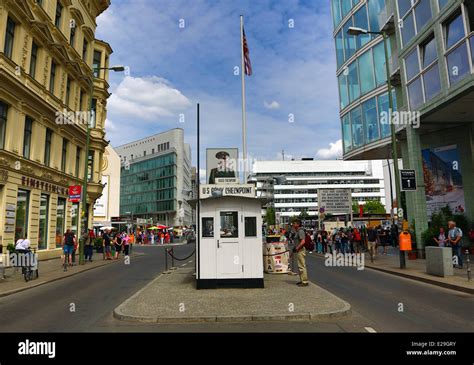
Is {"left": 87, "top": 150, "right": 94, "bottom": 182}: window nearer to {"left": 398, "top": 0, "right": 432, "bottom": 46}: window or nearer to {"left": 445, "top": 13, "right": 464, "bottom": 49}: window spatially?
{"left": 398, "top": 0, "right": 432, "bottom": 46}: window

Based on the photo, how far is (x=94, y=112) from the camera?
32.7 metres

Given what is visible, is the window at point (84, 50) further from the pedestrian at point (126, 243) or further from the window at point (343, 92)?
the window at point (343, 92)

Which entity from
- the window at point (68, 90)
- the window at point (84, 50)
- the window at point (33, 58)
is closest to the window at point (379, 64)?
the window at point (68, 90)

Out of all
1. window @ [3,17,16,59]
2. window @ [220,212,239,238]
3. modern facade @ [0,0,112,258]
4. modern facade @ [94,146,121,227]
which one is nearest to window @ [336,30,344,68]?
modern facade @ [0,0,112,258]

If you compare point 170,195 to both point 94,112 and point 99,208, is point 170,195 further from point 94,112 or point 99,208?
point 94,112

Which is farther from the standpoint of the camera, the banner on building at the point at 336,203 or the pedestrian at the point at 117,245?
the banner on building at the point at 336,203

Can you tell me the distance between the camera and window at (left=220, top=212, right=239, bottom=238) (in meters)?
11.0

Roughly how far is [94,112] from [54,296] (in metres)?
25.1

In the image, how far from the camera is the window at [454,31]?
16.1 meters

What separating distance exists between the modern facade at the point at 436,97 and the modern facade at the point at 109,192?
4399 cm

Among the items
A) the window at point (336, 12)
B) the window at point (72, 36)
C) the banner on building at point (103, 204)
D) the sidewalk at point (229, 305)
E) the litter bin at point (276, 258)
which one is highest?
the window at point (336, 12)

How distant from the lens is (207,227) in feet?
36.3

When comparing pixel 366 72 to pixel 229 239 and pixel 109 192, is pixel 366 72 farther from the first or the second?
pixel 109 192
